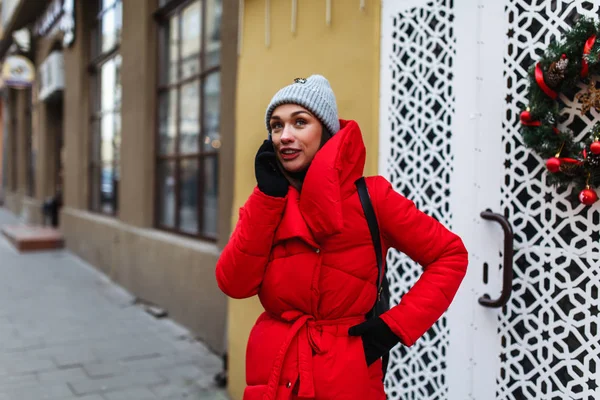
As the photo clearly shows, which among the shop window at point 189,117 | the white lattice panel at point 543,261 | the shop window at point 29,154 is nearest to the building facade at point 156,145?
the shop window at point 189,117

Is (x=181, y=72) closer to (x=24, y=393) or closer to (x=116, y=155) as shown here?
(x=116, y=155)

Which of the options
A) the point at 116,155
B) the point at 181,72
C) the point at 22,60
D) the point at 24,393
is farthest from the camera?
the point at 22,60

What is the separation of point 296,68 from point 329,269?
2139 mm

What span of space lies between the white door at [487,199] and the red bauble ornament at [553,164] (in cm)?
18

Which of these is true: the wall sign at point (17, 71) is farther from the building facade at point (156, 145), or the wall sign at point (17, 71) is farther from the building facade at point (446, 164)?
the building facade at point (446, 164)

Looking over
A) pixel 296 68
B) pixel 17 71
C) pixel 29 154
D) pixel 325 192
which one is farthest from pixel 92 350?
pixel 29 154

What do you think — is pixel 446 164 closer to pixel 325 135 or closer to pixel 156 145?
pixel 325 135

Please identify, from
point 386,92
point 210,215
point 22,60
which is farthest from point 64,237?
point 386,92

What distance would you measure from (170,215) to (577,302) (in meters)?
5.42

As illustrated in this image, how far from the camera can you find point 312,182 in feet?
6.11

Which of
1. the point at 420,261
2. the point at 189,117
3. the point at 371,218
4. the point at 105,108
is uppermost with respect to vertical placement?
the point at 105,108

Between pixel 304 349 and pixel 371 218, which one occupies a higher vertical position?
pixel 371 218

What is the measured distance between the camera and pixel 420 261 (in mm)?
1944

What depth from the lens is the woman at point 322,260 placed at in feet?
6.14
